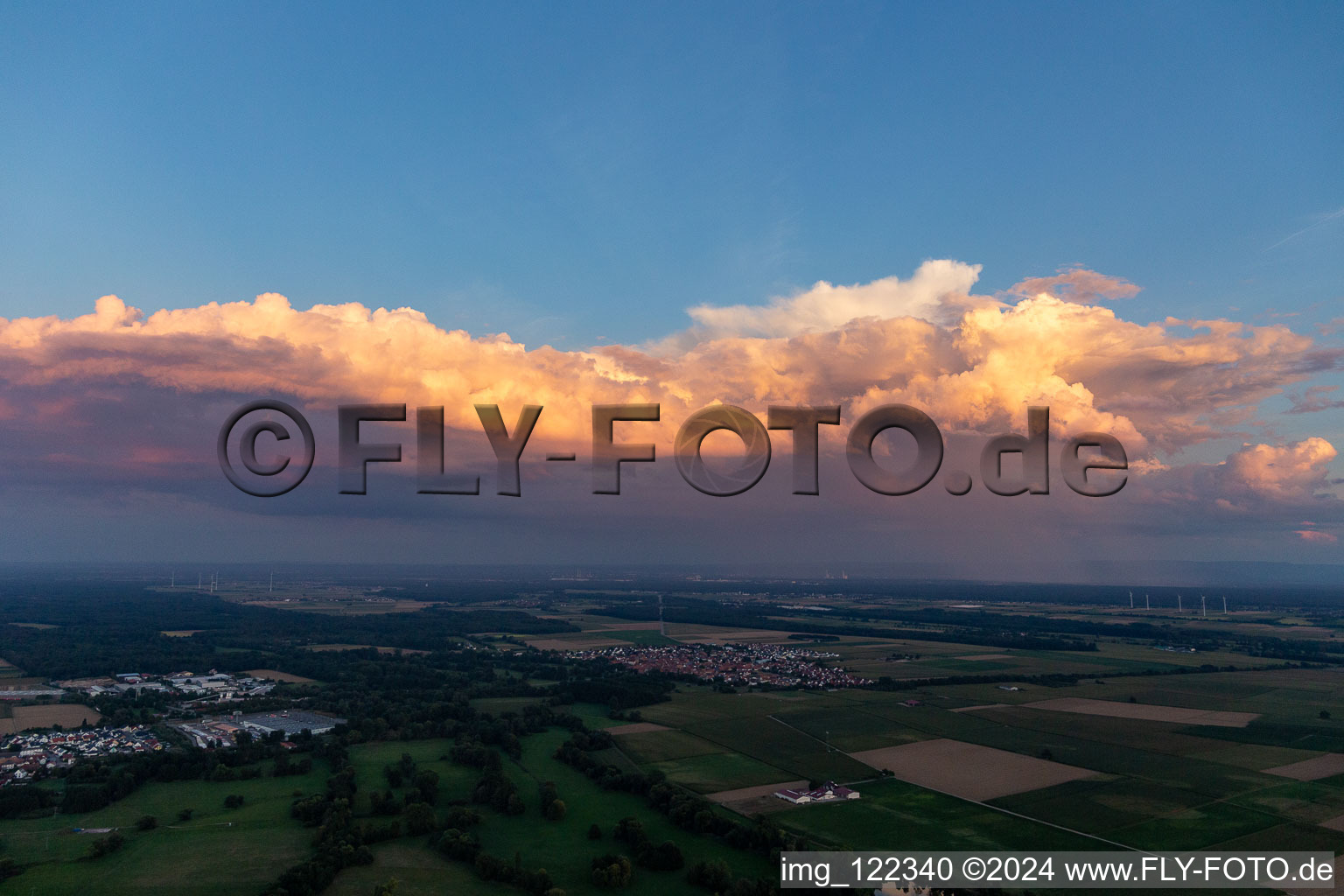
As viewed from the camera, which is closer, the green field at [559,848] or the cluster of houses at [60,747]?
the green field at [559,848]

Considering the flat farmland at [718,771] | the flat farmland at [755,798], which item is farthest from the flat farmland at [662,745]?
the flat farmland at [755,798]

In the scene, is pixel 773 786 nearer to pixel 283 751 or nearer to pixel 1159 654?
pixel 283 751

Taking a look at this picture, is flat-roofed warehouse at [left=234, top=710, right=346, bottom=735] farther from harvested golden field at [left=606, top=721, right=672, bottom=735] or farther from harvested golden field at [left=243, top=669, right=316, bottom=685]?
harvested golden field at [left=606, top=721, right=672, bottom=735]

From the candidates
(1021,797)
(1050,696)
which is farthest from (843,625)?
(1021,797)

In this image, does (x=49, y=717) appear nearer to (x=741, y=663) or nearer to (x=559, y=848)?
(x=559, y=848)

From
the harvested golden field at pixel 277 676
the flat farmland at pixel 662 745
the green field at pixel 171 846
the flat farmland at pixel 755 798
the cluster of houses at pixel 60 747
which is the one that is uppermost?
the flat farmland at pixel 755 798

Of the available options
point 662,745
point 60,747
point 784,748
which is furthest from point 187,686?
point 784,748

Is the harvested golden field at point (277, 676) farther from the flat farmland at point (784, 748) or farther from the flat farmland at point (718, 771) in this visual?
the flat farmland at point (718, 771)
